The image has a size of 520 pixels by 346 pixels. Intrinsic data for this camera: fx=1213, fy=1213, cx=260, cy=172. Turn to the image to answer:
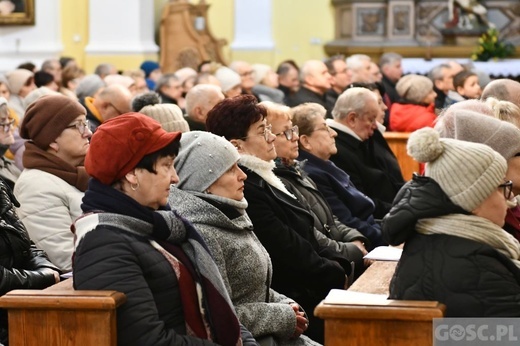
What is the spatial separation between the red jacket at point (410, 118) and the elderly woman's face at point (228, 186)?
240 inches

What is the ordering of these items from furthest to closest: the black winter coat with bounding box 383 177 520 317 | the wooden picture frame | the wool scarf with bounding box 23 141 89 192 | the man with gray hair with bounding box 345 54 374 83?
1. the wooden picture frame
2. the man with gray hair with bounding box 345 54 374 83
3. the wool scarf with bounding box 23 141 89 192
4. the black winter coat with bounding box 383 177 520 317

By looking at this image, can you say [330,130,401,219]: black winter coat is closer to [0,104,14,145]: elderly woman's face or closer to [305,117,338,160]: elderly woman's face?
[305,117,338,160]: elderly woman's face

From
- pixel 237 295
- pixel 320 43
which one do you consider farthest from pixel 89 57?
pixel 237 295

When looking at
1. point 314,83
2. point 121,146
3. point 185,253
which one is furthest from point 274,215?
point 314,83

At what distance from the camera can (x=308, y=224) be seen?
5617mm

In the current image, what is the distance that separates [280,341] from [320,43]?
46.5 feet

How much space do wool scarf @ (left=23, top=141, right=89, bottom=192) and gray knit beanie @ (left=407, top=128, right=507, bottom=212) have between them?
2.09 m

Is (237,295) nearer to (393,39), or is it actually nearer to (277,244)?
(277,244)

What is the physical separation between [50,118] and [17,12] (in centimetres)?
1074

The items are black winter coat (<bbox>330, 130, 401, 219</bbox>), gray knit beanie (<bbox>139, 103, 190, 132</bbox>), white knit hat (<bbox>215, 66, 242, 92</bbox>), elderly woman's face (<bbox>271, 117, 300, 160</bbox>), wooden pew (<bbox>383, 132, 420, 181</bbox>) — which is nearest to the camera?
elderly woman's face (<bbox>271, 117, 300, 160</bbox>)

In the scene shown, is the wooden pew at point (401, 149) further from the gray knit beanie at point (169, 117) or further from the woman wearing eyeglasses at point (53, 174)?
the woman wearing eyeglasses at point (53, 174)

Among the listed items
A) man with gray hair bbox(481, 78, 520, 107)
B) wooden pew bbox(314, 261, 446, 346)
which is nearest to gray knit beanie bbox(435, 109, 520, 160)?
wooden pew bbox(314, 261, 446, 346)

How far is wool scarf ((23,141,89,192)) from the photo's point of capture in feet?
17.9

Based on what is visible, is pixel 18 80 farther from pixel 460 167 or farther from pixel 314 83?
pixel 460 167
